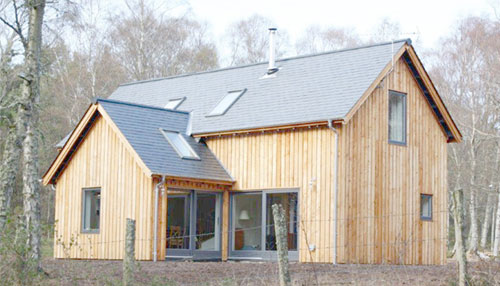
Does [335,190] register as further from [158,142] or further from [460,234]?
[460,234]

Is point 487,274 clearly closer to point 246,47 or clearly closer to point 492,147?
point 492,147

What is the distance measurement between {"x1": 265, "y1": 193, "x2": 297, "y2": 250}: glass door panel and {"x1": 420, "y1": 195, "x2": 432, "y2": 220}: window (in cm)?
396

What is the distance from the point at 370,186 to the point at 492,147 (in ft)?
60.1

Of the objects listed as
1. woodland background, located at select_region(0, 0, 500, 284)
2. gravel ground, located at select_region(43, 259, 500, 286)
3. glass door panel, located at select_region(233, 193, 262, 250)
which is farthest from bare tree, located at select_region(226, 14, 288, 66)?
gravel ground, located at select_region(43, 259, 500, 286)

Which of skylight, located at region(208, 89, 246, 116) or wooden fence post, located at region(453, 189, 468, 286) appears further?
skylight, located at region(208, 89, 246, 116)

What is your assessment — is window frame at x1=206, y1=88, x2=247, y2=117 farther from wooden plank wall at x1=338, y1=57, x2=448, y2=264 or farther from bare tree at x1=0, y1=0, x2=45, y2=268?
bare tree at x1=0, y1=0, x2=45, y2=268

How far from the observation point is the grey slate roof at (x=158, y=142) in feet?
66.7

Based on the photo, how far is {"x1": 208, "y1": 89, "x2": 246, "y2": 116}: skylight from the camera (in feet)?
74.8

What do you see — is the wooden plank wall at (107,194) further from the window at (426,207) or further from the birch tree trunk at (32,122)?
the window at (426,207)

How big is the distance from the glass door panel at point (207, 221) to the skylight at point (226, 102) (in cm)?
261

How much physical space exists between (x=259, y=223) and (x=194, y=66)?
2429 centimetres

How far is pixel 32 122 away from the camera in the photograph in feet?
46.6

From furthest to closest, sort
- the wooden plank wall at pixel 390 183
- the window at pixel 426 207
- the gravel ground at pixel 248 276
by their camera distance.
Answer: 1. the window at pixel 426 207
2. the wooden plank wall at pixel 390 183
3. the gravel ground at pixel 248 276

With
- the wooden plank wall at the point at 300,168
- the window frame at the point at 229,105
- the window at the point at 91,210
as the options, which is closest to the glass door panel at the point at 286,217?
Answer: the wooden plank wall at the point at 300,168
